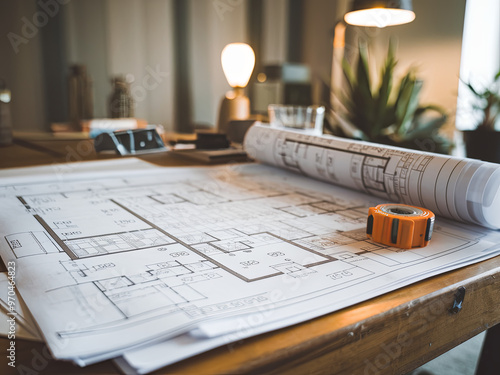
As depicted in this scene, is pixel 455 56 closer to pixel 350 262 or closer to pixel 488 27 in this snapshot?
pixel 488 27

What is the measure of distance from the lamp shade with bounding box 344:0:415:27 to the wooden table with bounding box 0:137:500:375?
2.66 ft

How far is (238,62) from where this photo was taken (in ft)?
5.00

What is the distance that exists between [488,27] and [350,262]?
8.34ft

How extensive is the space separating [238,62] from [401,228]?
1211 mm

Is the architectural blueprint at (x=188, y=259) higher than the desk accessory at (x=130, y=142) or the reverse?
the reverse

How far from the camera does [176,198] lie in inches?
24.7

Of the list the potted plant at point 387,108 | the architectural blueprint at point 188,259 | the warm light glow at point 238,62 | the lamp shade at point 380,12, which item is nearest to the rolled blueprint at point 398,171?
the architectural blueprint at point 188,259

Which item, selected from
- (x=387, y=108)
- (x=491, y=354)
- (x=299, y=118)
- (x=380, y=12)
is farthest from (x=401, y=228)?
(x=387, y=108)

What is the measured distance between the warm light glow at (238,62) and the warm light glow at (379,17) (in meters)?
0.42

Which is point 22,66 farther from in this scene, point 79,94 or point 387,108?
point 387,108

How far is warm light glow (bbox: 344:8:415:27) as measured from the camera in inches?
45.5

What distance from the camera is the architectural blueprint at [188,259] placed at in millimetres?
286

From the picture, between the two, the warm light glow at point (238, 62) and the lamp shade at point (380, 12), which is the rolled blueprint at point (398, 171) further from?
the warm light glow at point (238, 62)

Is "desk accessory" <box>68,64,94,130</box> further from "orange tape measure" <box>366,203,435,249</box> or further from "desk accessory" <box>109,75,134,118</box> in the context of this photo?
"orange tape measure" <box>366,203,435,249</box>
